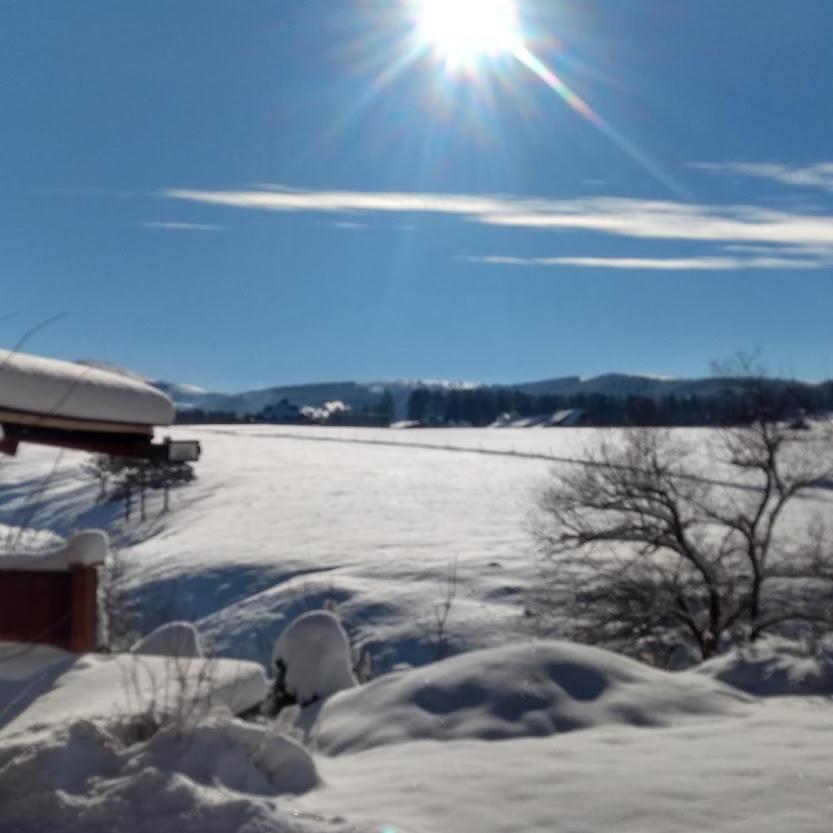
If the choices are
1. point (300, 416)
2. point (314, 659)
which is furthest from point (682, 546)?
point (300, 416)

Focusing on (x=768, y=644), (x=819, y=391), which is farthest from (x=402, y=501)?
(x=768, y=644)

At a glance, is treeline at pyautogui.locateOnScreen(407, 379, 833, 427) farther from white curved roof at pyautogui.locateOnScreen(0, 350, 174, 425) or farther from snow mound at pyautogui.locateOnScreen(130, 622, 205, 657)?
white curved roof at pyautogui.locateOnScreen(0, 350, 174, 425)

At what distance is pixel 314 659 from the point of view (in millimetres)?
8734

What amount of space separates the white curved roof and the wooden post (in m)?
1.52

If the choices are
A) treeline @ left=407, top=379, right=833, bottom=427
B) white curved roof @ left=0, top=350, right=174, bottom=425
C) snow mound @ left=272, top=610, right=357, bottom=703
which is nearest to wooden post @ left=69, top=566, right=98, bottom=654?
snow mound @ left=272, top=610, right=357, bottom=703

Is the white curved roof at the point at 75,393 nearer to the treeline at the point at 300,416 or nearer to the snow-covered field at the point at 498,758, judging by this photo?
the snow-covered field at the point at 498,758

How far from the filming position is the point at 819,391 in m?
31.6

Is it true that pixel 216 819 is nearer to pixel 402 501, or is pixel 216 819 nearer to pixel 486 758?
pixel 486 758

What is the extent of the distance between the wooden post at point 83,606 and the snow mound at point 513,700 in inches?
71.6

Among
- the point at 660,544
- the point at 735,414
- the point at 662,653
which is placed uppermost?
the point at 735,414

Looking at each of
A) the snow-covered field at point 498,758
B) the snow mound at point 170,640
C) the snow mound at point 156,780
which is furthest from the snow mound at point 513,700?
the snow mound at point 156,780

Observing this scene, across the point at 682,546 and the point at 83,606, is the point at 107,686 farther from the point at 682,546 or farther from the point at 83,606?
the point at 682,546

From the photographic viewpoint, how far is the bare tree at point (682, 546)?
82.6ft

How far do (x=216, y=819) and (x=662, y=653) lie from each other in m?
21.0
